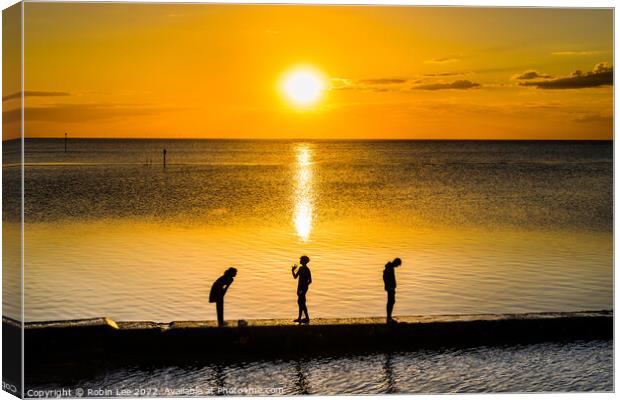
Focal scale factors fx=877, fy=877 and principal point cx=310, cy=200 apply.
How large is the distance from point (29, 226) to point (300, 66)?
20799 millimetres

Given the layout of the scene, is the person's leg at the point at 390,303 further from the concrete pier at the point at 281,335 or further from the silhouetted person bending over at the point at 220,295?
the silhouetted person bending over at the point at 220,295

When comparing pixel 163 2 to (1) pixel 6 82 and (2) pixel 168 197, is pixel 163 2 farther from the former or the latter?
(2) pixel 168 197

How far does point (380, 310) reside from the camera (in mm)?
17922

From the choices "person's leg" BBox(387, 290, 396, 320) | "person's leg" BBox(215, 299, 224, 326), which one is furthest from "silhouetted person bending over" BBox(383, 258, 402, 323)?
"person's leg" BBox(215, 299, 224, 326)

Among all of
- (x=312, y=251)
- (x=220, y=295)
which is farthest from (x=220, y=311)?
(x=312, y=251)

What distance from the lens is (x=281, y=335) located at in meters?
14.0

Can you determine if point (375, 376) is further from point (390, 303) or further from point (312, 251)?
point (312, 251)

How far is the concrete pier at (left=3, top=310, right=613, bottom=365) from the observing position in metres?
13.6

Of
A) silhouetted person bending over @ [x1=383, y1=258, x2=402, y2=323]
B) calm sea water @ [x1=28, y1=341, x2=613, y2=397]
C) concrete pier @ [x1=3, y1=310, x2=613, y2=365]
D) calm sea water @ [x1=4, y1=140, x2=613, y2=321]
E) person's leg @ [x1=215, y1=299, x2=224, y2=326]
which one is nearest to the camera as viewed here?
calm sea water @ [x1=28, y1=341, x2=613, y2=397]

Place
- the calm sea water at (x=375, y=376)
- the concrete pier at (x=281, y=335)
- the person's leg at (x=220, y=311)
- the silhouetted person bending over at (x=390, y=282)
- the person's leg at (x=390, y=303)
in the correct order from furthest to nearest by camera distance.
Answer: the person's leg at (x=390, y=303), the silhouetted person bending over at (x=390, y=282), the person's leg at (x=220, y=311), the concrete pier at (x=281, y=335), the calm sea water at (x=375, y=376)

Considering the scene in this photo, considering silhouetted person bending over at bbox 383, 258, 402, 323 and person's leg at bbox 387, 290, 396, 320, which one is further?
person's leg at bbox 387, 290, 396, 320

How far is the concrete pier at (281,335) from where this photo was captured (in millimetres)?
13625

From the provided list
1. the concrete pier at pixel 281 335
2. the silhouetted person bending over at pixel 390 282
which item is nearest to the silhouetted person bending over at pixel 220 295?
the concrete pier at pixel 281 335

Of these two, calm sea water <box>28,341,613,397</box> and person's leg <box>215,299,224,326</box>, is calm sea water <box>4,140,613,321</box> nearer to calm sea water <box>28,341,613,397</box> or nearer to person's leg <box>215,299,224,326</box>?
calm sea water <box>28,341,613,397</box>
